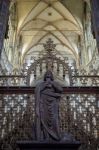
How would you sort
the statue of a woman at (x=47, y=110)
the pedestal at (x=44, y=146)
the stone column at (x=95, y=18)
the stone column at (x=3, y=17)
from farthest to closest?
the stone column at (x=95, y=18) < the stone column at (x=3, y=17) < the statue of a woman at (x=47, y=110) < the pedestal at (x=44, y=146)

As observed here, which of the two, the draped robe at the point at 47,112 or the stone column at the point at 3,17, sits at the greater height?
the stone column at the point at 3,17

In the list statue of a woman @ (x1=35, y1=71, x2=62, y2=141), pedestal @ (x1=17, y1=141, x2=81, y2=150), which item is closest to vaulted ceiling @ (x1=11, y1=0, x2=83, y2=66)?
statue of a woman @ (x1=35, y1=71, x2=62, y2=141)

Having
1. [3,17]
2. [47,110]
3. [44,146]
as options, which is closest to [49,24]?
[3,17]

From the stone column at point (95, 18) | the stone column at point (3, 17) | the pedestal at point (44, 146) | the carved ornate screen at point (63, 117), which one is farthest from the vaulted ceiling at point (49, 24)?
the pedestal at point (44, 146)

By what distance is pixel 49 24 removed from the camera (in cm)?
2558

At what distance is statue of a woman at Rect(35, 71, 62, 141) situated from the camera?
6434mm

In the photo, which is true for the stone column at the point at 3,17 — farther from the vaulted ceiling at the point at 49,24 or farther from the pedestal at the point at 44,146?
the vaulted ceiling at the point at 49,24

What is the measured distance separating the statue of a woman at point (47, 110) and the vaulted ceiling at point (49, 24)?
15924 mm

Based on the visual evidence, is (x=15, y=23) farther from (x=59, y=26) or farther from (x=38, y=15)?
(x=59, y=26)

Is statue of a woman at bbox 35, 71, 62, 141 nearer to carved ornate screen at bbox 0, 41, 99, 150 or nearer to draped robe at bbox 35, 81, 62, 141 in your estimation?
draped robe at bbox 35, 81, 62, 141

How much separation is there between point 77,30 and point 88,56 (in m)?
3.82

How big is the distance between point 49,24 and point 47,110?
768 inches

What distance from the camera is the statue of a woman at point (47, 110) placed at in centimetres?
643

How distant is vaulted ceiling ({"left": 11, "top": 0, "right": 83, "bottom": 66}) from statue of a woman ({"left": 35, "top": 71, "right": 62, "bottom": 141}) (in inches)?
627
